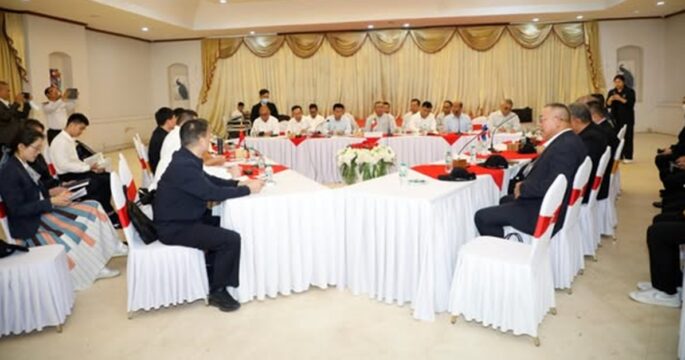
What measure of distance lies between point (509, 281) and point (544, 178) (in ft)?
3.12

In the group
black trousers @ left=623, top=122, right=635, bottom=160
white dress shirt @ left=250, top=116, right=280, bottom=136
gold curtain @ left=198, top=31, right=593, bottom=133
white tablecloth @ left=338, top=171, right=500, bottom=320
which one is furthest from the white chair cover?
gold curtain @ left=198, top=31, right=593, bottom=133

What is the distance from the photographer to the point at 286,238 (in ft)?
12.6

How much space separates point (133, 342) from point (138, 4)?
8.89 meters

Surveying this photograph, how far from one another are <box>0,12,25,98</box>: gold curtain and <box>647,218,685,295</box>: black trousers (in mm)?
10698

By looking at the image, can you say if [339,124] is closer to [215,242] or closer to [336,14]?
[336,14]

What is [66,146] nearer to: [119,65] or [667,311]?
[667,311]

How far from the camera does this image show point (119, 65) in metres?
14.2

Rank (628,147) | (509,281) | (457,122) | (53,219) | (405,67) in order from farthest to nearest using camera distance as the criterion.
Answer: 1. (405,67)
2. (628,147)
3. (457,122)
4. (53,219)
5. (509,281)

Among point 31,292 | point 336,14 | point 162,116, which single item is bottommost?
point 31,292

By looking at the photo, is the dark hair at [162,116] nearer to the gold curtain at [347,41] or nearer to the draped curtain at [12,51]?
the draped curtain at [12,51]

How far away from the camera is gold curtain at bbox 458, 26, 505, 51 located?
548 inches

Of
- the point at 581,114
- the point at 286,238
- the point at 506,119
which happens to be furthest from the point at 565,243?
the point at 506,119

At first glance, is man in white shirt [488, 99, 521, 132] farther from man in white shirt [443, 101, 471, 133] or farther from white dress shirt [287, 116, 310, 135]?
white dress shirt [287, 116, 310, 135]

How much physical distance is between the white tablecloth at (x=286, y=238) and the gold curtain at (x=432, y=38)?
11.0 m
